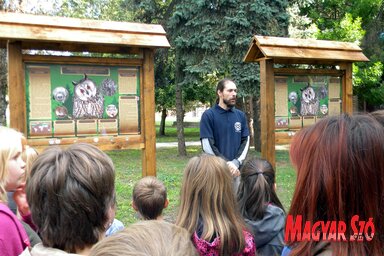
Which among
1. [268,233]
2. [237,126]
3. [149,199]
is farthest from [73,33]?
[268,233]

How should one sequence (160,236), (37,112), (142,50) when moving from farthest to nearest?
(142,50), (37,112), (160,236)

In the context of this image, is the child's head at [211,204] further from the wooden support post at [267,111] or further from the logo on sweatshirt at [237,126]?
the wooden support post at [267,111]

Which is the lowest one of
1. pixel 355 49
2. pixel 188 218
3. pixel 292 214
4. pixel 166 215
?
pixel 166 215

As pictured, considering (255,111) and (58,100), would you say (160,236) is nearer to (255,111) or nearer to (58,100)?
(58,100)

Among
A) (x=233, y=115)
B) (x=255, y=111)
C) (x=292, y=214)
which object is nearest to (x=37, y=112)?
(x=233, y=115)

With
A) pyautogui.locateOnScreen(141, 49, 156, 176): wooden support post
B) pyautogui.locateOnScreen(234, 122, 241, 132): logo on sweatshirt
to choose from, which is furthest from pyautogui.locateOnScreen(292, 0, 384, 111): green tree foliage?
pyautogui.locateOnScreen(141, 49, 156, 176): wooden support post

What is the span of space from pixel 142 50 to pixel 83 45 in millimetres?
723

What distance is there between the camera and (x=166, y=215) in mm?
8094

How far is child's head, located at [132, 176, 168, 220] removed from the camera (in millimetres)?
3566

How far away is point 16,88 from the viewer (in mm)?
4359

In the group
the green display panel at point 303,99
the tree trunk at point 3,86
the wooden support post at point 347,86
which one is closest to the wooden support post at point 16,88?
the green display panel at point 303,99

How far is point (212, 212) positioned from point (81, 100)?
261cm

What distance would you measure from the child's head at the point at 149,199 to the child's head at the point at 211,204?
83 cm

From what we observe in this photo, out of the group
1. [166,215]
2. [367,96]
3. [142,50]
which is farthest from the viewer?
[367,96]
